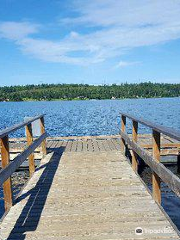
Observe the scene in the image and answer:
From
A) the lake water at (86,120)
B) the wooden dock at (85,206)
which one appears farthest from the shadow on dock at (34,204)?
the lake water at (86,120)

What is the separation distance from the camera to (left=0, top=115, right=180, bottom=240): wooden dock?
496 cm

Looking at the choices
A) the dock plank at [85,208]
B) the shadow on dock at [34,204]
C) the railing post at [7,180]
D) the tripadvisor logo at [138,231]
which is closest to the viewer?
the tripadvisor logo at [138,231]

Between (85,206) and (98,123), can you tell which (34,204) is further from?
(98,123)

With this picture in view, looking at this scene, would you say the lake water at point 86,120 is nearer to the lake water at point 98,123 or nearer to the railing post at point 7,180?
the lake water at point 98,123

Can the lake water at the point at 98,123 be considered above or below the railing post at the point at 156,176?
below

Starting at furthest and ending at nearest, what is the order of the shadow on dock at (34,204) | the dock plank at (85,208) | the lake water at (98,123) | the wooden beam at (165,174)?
1. the lake water at (98,123)
2. the shadow on dock at (34,204)
3. the dock plank at (85,208)
4. the wooden beam at (165,174)

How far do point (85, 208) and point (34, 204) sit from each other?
1037 mm

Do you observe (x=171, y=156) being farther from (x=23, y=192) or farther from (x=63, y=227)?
(x=63, y=227)

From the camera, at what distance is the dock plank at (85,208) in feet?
16.4

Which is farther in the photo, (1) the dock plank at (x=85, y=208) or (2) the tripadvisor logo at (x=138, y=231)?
(1) the dock plank at (x=85, y=208)

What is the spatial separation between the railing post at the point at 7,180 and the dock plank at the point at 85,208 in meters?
0.17

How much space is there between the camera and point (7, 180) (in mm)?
6094

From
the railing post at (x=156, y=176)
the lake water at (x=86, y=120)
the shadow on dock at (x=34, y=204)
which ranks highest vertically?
the railing post at (x=156, y=176)

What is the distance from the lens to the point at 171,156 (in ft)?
45.2
